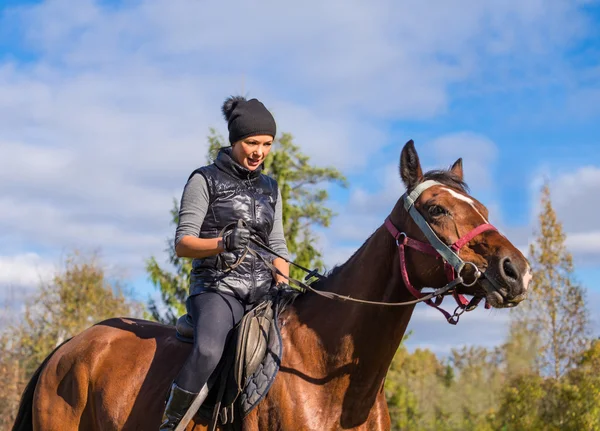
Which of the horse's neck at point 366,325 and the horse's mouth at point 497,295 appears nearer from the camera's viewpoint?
the horse's mouth at point 497,295

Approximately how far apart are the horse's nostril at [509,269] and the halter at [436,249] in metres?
0.17

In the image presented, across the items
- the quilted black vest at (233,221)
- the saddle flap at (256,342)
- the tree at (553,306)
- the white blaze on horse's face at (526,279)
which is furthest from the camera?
the tree at (553,306)

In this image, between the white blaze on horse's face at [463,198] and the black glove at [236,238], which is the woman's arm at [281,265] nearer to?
the black glove at [236,238]

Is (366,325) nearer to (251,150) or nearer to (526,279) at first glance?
(526,279)

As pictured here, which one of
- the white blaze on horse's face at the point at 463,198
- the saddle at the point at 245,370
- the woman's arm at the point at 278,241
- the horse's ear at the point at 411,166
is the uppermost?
the horse's ear at the point at 411,166

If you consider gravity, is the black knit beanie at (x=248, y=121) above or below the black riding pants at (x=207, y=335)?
above

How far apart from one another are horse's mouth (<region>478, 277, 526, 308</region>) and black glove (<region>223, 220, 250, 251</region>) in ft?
5.26

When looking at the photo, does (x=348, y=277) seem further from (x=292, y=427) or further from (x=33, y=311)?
(x=33, y=311)

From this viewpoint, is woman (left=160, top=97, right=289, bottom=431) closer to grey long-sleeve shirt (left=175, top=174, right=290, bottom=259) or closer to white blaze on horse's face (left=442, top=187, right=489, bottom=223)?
grey long-sleeve shirt (left=175, top=174, right=290, bottom=259)

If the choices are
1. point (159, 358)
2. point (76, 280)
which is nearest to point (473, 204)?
point (159, 358)

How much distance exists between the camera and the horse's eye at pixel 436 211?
15.4 ft

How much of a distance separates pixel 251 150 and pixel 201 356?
1.61m

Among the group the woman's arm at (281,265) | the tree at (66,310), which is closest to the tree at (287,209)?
the tree at (66,310)

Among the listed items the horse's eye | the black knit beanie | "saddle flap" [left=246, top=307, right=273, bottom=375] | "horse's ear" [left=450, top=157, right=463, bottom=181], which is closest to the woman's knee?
"saddle flap" [left=246, top=307, right=273, bottom=375]
